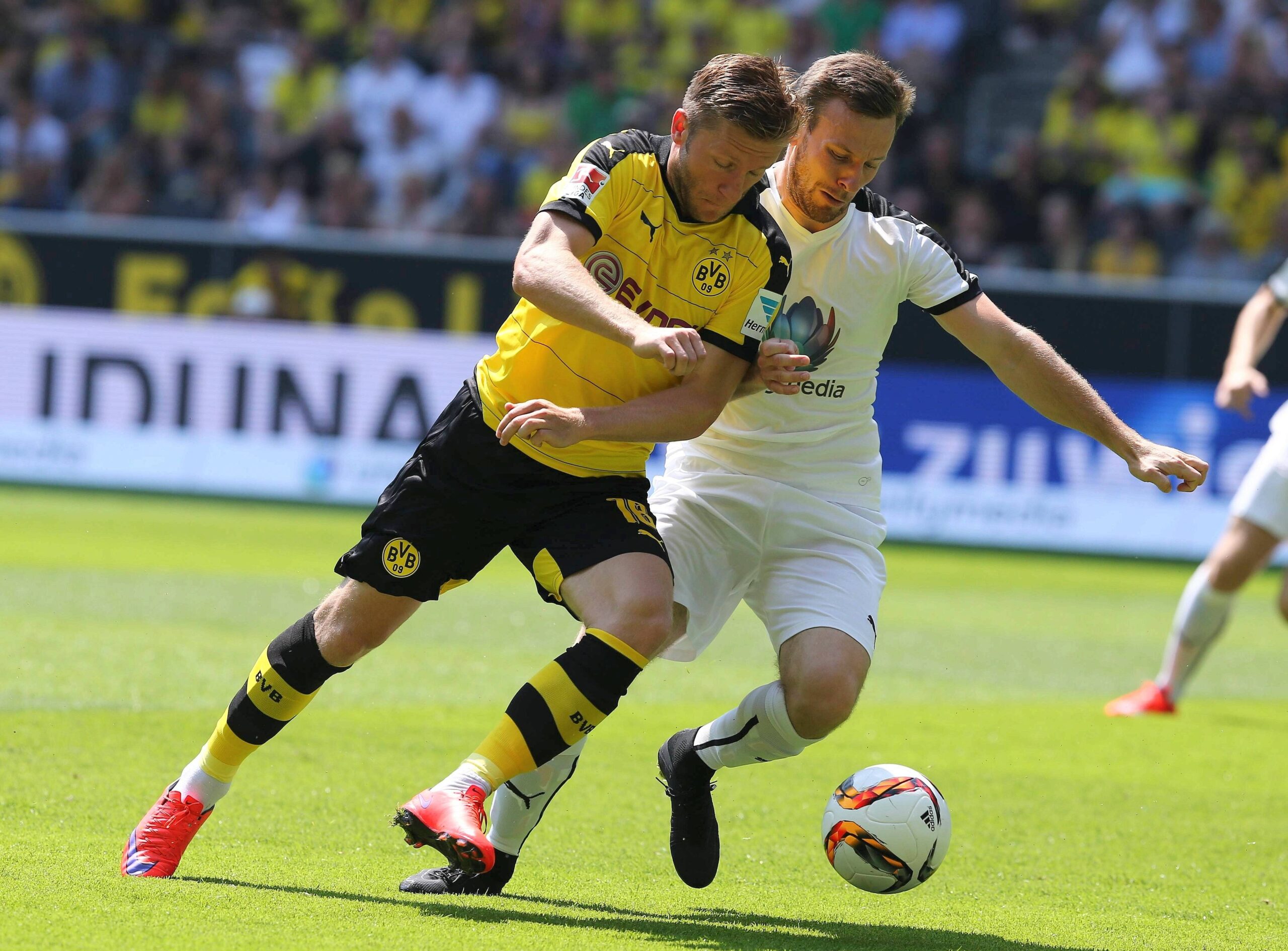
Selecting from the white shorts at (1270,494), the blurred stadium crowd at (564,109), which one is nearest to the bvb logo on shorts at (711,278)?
the white shorts at (1270,494)

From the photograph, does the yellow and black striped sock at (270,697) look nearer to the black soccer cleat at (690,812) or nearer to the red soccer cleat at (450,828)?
the red soccer cleat at (450,828)

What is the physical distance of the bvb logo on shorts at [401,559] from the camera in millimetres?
4207

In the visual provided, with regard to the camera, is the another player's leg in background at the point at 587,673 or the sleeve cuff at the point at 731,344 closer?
the another player's leg in background at the point at 587,673

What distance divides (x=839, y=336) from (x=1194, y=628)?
149 inches

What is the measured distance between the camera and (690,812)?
180 inches

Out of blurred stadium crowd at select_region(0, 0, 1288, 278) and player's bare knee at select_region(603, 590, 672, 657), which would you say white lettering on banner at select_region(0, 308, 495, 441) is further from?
player's bare knee at select_region(603, 590, 672, 657)

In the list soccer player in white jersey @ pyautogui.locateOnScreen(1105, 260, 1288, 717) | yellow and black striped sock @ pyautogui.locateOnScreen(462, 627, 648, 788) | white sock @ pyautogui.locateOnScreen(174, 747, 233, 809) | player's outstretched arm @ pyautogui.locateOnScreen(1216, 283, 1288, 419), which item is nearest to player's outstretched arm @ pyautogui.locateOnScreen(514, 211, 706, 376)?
yellow and black striped sock @ pyautogui.locateOnScreen(462, 627, 648, 788)

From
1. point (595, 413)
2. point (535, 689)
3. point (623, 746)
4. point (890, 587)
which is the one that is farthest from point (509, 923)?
point (890, 587)

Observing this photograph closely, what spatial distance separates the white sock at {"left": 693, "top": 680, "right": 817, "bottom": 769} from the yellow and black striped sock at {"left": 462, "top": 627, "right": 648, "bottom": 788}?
0.61 meters

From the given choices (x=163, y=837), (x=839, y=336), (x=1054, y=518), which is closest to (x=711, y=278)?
(x=839, y=336)

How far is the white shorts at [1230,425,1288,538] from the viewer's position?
7.53m

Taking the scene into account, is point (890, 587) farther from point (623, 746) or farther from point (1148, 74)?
point (1148, 74)

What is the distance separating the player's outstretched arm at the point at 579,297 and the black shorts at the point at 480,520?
0.48m

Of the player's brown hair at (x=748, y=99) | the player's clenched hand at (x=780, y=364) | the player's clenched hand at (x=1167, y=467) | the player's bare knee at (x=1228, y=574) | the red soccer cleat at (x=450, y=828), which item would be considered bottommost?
the player's bare knee at (x=1228, y=574)
